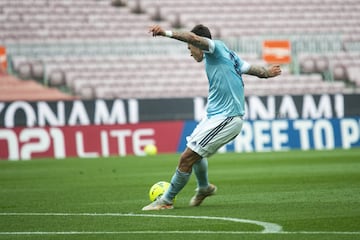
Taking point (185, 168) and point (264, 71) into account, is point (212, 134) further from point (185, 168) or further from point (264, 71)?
point (264, 71)

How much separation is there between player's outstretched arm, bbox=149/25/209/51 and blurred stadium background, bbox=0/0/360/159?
19238mm

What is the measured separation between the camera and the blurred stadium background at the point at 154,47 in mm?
32156

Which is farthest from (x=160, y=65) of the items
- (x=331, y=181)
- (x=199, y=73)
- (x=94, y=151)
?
(x=331, y=181)

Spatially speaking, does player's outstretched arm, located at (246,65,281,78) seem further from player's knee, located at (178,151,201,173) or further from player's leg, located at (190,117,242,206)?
player's knee, located at (178,151,201,173)

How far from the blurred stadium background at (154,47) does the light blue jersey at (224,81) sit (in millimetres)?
18529

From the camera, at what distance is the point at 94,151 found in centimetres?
2625

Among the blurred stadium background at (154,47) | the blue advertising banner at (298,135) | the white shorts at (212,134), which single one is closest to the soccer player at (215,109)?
the white shorts at (212,134)

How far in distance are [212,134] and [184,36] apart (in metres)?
1.37

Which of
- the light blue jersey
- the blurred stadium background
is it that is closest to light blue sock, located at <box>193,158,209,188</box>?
the light blue jersey

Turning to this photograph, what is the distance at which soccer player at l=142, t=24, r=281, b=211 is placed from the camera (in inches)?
433

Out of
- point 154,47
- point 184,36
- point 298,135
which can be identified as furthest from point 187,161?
point 154,47

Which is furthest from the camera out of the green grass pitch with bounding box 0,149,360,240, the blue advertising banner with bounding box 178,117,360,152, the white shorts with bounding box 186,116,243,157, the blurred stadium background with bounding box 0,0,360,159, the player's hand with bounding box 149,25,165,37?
the blurred stadium background with bounding box 0,0,360,159

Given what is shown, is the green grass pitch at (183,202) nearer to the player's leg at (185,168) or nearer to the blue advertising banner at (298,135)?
the player's leg at (185,168)

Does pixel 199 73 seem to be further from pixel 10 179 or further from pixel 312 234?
pixel 312 234
